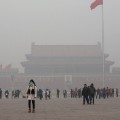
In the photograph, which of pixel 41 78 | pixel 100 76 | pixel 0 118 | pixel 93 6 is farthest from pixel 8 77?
pixel 0 118

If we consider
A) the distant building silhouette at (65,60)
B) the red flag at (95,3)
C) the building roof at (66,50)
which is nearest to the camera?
the red flag at (95,3)

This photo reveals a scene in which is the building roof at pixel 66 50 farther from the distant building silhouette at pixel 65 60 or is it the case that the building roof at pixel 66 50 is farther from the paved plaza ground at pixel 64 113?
the paved plaza ground at pixel 64 113

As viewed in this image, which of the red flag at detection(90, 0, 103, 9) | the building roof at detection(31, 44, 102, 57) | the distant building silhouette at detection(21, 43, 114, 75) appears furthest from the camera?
the building roof at detection(31, 44, 102, 57)

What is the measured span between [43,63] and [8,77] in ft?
21.8

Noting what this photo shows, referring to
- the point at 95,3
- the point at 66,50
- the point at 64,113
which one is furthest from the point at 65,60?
the point at 64,113

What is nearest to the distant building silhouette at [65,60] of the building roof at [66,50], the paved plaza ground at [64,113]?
the building roof at [66,50]

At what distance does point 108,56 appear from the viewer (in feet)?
228

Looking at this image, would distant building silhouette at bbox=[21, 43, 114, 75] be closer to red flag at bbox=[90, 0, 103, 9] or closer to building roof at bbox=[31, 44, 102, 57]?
building roof at bbox=[31, 44, 102, 57]

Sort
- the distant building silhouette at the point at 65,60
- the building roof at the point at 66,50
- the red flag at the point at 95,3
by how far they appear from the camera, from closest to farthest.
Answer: the red flag at the point at 95,3 < the distant building silhouette at the point at 65,60 < the building roof at the point at 66,50

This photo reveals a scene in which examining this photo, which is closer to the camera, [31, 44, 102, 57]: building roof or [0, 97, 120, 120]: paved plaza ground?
[0, 97, 120, 120]: paved plaza ground

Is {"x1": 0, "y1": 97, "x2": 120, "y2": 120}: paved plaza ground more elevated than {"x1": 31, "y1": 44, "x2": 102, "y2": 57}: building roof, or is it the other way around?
{"x1": 31, "y1": 44, "x2": 102, "y2": 57}: building roof

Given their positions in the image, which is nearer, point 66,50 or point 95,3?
point 95,3

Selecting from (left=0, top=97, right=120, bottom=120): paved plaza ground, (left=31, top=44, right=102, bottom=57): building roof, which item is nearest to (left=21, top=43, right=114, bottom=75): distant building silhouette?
(left=31, top=44, right=102, bottom=57): building roof

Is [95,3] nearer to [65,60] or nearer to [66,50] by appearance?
[65,60]
